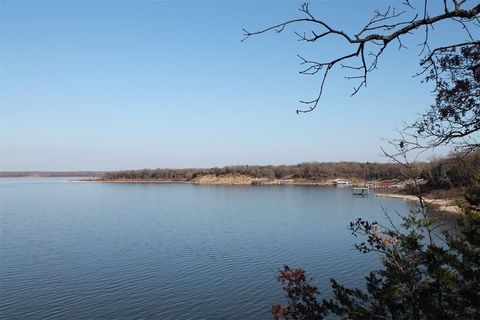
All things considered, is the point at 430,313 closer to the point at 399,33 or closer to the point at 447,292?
the point at 447,292

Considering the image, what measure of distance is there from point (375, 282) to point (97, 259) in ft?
69.6

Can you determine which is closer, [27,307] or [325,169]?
[27,307]

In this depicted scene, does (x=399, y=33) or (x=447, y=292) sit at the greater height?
(x=399, y=33)

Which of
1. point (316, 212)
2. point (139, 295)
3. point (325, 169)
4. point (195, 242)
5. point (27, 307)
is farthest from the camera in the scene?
point (325, 169)

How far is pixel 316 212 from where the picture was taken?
169ft

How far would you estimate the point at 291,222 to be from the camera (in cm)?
4206

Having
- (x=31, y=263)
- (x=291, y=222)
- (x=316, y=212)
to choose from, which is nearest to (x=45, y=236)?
(x=31, y=263)

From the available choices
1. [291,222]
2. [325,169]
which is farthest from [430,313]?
[325,169]

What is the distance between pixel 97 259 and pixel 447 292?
22.5 metres

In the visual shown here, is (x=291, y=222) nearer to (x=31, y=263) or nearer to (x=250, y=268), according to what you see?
(x=250, y=268)

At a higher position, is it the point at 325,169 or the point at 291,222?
the point at 325,169

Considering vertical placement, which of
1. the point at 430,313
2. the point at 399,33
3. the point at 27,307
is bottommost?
the point at 27,307

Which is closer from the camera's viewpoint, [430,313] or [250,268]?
[430,313]

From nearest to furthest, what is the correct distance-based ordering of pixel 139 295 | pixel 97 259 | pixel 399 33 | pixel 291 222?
pixel 399 33, pixel 139 295, pixel 97 259, pixel 291 222
